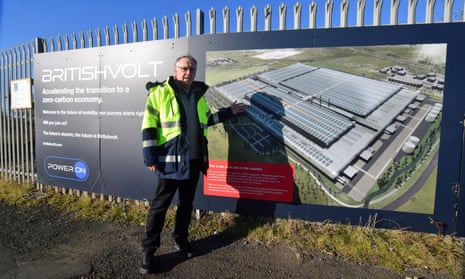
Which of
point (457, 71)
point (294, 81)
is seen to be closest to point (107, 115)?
point (294, 81)

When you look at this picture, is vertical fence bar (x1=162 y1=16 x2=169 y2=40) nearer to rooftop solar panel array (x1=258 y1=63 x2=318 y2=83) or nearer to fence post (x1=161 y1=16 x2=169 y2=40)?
fence post (x1=161 y1=16 x2=169 y2=40)

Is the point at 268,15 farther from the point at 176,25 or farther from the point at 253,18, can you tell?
the point at 176,25

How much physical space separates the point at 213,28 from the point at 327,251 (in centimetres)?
319

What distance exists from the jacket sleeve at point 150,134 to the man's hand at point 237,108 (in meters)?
1.00

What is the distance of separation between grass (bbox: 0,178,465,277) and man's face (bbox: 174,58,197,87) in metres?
1.95

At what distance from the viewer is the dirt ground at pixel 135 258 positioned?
8.19 feet

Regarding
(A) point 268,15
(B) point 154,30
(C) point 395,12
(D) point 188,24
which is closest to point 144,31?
(B) point 154,30

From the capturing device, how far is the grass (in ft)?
8.74

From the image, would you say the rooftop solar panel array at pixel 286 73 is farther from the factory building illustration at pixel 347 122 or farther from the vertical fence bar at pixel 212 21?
the vertical fence bar at pixel 212 21

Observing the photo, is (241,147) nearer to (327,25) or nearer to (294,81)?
(294,81)

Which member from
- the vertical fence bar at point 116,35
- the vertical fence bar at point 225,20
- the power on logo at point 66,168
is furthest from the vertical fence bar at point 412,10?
the power on logo at point 66,168

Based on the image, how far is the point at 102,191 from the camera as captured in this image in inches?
161

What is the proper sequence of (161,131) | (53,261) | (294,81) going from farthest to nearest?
(294,81)
(53,261)
(161,131)

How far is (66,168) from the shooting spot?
436cm
